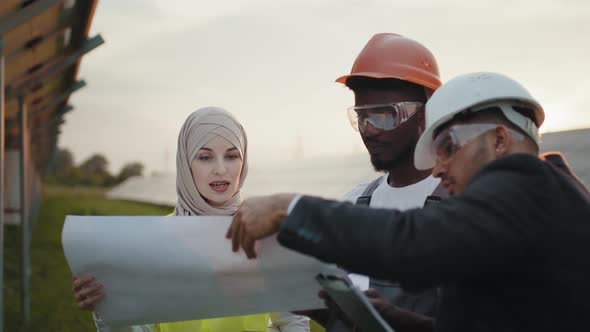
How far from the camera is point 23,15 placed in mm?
6641

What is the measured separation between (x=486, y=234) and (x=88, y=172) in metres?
120

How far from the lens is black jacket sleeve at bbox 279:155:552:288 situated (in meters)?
1.56

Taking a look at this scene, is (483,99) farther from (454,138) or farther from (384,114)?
(384,114)

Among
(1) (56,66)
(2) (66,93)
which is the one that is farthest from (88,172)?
(1) (56,66)

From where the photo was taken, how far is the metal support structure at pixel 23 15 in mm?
6477

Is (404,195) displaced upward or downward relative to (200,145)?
downward

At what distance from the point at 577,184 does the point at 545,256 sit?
0.26m

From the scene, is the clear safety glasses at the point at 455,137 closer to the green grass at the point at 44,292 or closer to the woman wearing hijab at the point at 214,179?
the woman wearing hijab at the point at 214,179

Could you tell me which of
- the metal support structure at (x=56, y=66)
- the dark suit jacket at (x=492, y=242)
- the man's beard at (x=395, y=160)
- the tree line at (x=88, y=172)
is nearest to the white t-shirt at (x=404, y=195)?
the man's beard at (x=395, y=160)

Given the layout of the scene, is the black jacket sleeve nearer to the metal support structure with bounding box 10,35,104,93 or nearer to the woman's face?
the woman's face

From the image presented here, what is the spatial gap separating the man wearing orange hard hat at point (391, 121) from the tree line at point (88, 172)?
90.8 metres

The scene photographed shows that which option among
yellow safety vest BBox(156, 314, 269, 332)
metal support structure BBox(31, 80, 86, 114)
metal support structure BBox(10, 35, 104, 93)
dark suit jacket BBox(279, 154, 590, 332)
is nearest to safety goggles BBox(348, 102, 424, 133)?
yellow safety vest BBox(156, 314, 269, 332)

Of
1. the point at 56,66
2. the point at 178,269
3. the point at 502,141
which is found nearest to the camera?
the point at 502,141

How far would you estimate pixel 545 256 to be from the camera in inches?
64.3
